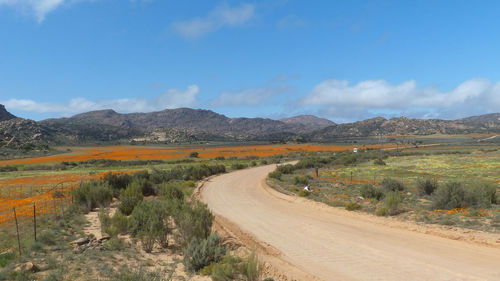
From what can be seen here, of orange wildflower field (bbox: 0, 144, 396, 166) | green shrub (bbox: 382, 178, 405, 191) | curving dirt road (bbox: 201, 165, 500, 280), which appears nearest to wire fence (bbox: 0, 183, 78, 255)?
curving dirt road (bbox: 201, 165, 500, 280)

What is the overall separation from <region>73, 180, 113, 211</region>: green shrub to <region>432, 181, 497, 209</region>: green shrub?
63.7 ft

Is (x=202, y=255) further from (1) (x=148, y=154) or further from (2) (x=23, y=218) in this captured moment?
(1) (x=148, y=154)

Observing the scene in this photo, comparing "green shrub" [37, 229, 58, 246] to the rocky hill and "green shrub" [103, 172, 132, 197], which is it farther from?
the rocky hill

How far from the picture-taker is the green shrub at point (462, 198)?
57.1 feet

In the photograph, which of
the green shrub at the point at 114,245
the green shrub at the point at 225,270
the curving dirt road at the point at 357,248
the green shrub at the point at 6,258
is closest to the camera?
the green shrub at the point at 225,270

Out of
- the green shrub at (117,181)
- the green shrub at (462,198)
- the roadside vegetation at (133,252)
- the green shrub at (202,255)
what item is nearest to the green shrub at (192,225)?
the roadside vegetation at (133,252)

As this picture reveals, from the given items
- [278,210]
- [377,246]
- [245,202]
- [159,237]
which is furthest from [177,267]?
[245,202]

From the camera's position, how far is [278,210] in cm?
1822

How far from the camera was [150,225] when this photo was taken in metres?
11.7

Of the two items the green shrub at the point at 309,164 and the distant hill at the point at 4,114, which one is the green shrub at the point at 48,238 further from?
the distant hill at the point at 4,114

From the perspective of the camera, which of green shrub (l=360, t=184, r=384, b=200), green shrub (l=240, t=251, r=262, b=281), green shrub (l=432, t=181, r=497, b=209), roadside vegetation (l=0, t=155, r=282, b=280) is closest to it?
green shrub (l=240, t=251, r=262, b=281)

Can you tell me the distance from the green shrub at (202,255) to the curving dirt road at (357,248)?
7.60ft

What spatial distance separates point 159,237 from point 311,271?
18.3ft

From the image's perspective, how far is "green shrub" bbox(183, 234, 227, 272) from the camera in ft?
30.3
